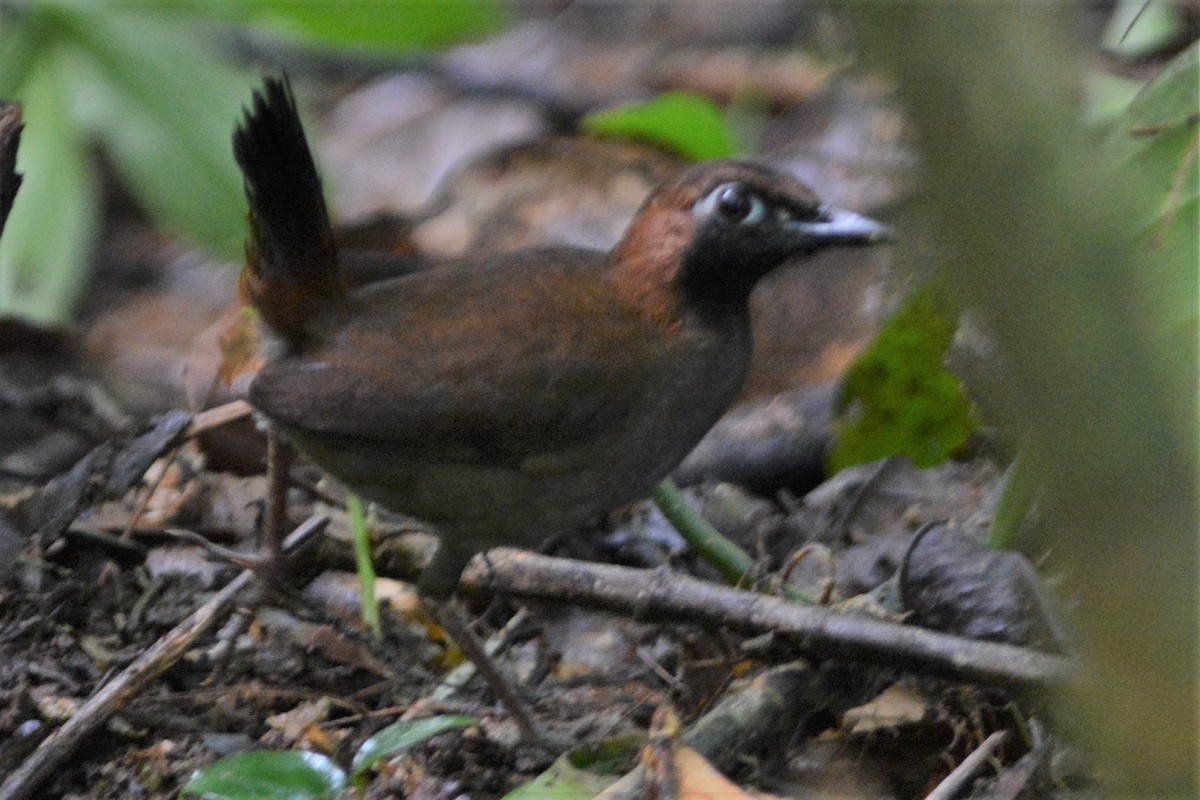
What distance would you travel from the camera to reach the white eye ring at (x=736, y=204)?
2.74 metres

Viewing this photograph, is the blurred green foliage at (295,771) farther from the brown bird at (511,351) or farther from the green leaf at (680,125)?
the green leaf at (680,125)

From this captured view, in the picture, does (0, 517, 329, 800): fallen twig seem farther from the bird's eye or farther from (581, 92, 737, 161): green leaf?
(581, 92, 737, 161): green leaf

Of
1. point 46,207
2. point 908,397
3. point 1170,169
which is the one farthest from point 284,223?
point 46,207

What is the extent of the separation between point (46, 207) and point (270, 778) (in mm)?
3183

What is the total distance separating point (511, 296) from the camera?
2746 mm

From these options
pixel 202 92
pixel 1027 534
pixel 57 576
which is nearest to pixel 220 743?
pixel 57 576

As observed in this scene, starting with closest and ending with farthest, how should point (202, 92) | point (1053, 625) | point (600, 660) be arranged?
point (1053, 625), point (600, 660), point (202, 92)

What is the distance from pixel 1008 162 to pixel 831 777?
5.44 feet

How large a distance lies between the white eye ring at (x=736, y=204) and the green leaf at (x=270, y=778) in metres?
1.24

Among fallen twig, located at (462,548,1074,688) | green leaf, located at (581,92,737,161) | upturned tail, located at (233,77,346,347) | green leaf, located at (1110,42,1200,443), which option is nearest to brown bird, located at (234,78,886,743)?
upturned tail, located at (233,77,346,347)

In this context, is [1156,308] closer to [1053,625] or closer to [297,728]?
[1053,625]

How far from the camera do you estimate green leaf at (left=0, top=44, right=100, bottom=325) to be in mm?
4711

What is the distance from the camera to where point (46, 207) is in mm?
4863

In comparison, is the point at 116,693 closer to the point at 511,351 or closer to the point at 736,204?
the point at 511,351
